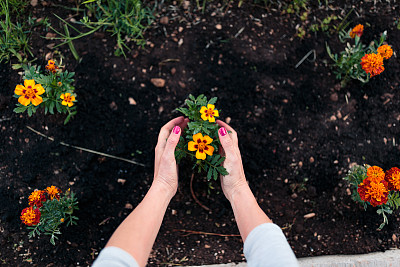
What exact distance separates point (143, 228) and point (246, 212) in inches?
22.5

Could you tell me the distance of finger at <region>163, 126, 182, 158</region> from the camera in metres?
1.69

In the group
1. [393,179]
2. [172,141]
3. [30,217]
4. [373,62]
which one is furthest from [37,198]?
[373,62]

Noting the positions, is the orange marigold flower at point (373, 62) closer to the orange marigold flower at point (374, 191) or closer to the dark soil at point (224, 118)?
the dark soil at point (224, 118)

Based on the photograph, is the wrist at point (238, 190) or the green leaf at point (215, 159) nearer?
the green leaf at point (215, 159)

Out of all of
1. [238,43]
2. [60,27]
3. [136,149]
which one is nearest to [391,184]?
[238,43]

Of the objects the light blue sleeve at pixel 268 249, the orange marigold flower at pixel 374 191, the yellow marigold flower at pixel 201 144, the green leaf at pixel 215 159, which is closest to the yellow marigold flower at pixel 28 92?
the yellow marigold flower at pixel 201 144

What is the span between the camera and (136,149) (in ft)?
7.03

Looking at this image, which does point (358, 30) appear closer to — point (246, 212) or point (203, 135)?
point (203, 135)

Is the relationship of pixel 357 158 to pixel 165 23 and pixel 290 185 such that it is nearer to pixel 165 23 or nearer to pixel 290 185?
pixel 290 185

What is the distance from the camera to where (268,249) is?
1.43m

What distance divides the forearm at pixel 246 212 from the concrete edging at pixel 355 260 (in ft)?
1.71

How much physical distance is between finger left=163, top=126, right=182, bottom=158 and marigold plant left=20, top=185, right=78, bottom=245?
2.35 feet

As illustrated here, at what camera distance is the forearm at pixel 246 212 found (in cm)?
161

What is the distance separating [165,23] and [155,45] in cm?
19
